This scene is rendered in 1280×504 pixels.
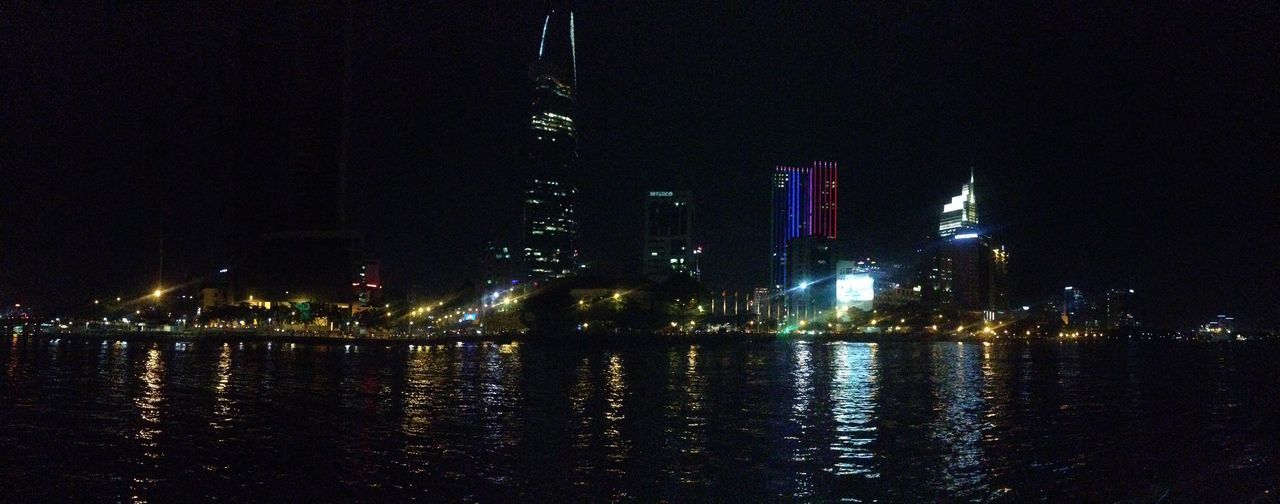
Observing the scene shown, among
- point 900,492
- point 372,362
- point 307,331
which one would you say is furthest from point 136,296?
point 900,492

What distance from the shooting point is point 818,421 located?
66.0 ft

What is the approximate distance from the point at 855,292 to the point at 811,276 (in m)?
19.6

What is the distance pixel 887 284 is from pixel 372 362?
477 feet

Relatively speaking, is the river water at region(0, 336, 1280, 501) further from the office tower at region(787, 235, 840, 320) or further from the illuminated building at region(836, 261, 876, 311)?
the office tower at region(787, 235, 840, 320)

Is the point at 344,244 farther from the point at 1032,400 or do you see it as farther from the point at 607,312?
the point at 1032,400

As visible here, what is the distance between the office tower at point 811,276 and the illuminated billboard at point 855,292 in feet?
19.2

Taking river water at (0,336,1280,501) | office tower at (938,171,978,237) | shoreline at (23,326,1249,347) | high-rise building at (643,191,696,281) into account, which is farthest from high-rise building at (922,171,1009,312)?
river water at (0,336,1280,501)

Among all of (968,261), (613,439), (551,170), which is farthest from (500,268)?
(613,439)

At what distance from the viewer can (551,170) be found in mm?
147250

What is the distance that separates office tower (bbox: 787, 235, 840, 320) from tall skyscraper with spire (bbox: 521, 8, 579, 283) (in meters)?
37.7

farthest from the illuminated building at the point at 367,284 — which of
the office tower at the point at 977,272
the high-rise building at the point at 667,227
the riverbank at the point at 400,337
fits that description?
the office tower at the point at 977,272

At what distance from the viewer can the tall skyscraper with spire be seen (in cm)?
13725

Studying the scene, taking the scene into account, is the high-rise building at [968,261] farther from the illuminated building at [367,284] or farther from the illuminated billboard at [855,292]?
the illuminated building at [367,284]

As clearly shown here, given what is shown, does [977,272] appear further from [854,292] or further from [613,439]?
[613,439]
